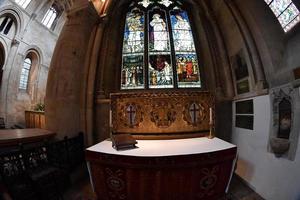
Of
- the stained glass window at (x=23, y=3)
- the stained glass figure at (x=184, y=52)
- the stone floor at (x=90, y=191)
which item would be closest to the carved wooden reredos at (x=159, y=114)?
the stone floor at (x=90, y=191)

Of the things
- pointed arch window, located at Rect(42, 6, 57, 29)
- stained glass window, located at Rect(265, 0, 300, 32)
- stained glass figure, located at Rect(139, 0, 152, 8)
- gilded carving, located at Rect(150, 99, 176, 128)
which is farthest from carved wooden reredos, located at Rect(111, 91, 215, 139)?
pointed arch window, located at Rect(42, 6, 57, 29)

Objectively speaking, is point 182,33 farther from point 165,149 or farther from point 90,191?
point 90,191

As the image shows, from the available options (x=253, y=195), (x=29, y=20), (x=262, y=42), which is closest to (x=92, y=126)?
(x=253, y=195)

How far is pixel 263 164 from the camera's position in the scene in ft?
9.95

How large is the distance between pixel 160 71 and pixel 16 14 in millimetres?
8233

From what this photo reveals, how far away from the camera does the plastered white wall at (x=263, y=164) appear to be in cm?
238

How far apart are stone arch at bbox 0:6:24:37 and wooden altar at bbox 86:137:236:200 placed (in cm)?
892

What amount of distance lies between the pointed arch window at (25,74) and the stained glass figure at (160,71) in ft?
26.9

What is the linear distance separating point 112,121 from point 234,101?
333 cm

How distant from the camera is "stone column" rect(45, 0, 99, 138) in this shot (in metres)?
3.88

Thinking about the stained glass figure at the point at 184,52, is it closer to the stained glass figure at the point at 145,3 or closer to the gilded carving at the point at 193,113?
the stained glass figure at the point at 145,3

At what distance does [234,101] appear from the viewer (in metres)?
4.24

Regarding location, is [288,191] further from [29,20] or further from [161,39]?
[29,20]

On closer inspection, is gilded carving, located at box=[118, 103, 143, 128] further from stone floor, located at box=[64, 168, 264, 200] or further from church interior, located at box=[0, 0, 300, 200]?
stone floor, located at box=[64, 168, 264, 200]
